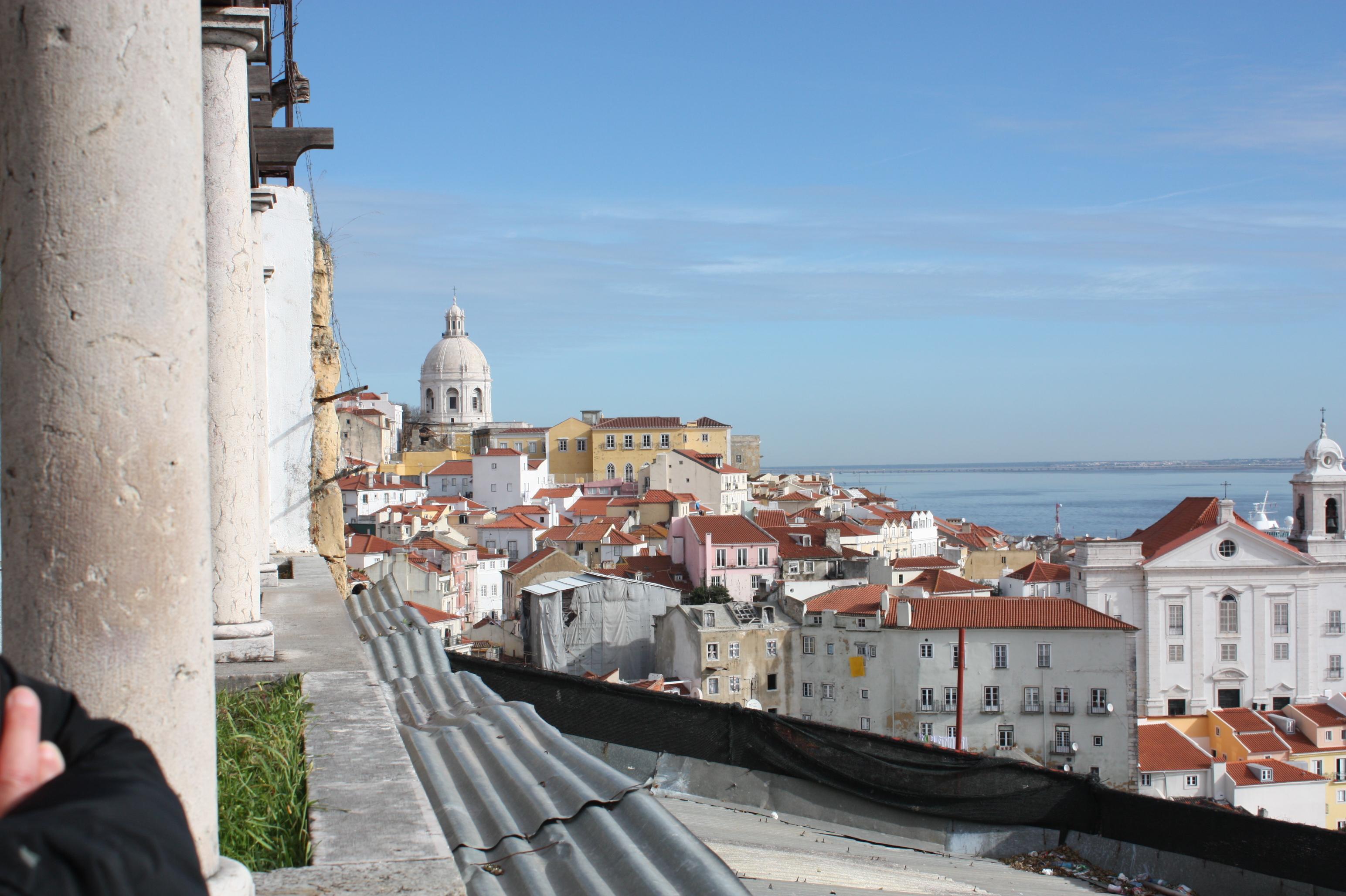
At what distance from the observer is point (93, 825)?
114cm

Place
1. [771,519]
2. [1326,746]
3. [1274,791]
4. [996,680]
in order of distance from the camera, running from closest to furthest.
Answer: [1274,791], [1326,746], [996,680], [771,519]

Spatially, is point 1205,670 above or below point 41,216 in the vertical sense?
below

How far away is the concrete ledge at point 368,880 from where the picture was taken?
6.81 ft

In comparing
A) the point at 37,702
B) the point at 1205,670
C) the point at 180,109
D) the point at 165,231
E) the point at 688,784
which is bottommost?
the point at 1205,670

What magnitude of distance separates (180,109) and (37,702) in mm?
1118

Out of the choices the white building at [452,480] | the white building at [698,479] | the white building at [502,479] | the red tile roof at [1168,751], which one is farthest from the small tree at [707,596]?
the white building at [452,480]

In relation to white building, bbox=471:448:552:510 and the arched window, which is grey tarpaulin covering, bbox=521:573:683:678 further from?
white building, bbox=471:448:552:510

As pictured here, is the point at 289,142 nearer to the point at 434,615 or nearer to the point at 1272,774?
the point at 1272,774

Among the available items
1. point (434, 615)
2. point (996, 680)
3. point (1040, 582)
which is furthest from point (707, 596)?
point (996, 680)

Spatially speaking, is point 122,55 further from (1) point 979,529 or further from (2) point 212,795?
(1) point 979,529

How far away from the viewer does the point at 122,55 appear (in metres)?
1.89

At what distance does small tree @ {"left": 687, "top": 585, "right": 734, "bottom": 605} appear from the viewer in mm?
40625

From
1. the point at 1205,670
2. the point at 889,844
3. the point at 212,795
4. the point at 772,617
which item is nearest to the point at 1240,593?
the point at 1205,670

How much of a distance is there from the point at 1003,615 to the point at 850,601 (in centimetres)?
446
